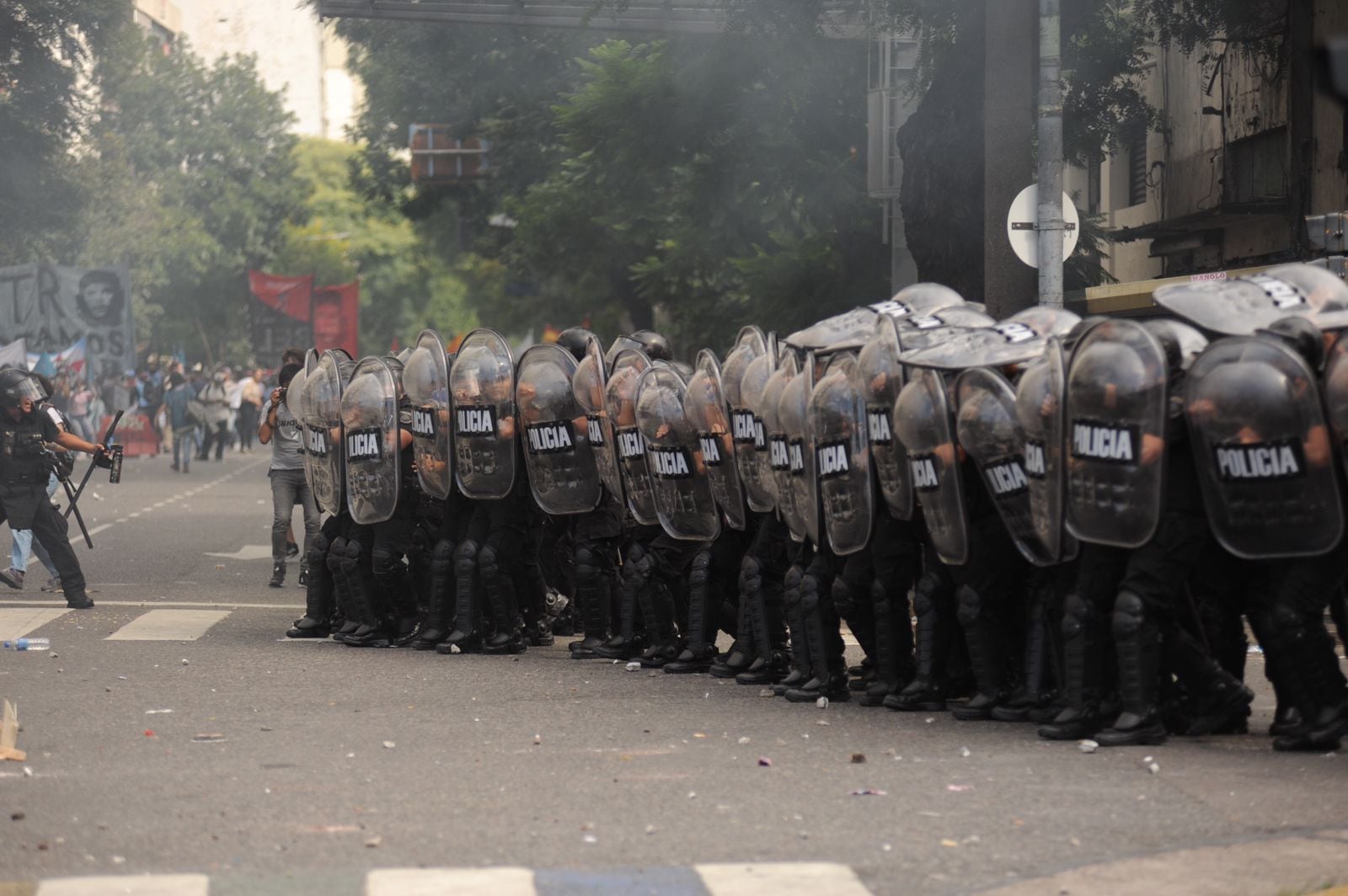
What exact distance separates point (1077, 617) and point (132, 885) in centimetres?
384

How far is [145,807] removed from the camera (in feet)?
23.2

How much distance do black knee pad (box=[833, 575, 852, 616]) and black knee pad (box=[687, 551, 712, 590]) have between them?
49.5 inches

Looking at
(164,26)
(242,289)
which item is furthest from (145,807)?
(164,26)

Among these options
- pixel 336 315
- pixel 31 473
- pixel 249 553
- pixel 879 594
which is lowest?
pixel 249 553

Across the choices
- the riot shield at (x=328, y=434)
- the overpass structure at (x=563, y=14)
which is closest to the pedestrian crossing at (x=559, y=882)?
the riot shield at (x=328, y=434)

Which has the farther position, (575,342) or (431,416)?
(575,342)

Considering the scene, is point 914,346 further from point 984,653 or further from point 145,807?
point 145,807

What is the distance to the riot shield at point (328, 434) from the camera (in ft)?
39.7

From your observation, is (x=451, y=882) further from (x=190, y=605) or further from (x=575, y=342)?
(x=190, y=605)

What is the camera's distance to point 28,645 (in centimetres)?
1198

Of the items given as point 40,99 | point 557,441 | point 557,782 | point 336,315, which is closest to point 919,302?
point 557,441

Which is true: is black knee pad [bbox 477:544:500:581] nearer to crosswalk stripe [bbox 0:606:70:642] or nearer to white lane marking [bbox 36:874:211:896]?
crosswalk stripe [bbox 0:606:70:642]

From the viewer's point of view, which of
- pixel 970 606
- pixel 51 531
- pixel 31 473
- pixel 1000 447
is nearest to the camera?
pixel 1000 447

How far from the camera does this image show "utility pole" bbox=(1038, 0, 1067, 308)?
13.1 metres
